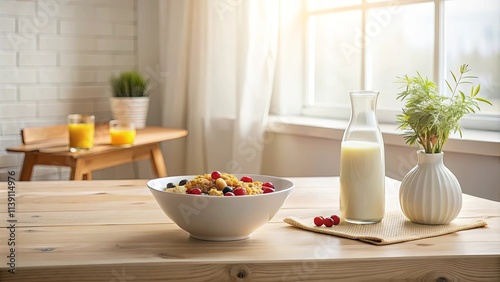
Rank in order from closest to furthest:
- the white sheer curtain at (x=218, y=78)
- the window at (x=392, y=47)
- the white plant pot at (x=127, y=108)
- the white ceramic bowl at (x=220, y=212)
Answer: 1. the white ceramic bowl at (x=220, y=212)
2. the window at (x=392, y=47)
3. the white sheer curtain at (x=218, y=78)
4. the white plant pot at (x=127, y=108)

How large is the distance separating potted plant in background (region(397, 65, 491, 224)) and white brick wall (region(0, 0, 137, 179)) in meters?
2.35

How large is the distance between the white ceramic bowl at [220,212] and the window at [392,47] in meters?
1.52

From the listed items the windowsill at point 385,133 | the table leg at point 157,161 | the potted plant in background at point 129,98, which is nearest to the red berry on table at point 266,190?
the windowsill at point 385,133

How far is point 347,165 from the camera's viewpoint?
1.57 meters

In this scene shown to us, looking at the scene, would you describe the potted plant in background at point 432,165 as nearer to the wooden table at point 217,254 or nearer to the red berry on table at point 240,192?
the wooden table at point 217,254

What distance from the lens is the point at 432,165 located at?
1.57 meters

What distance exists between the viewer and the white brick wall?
3.39m

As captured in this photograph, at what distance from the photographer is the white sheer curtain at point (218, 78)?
11.0 ft

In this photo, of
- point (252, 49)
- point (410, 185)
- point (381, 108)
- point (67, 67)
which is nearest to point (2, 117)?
point (67, 67)

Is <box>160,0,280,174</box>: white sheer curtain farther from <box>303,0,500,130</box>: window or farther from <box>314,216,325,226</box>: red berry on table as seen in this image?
<box>314,216,325,226</box>: red berry on table

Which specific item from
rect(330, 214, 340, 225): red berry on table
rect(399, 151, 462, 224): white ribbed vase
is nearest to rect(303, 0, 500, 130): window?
rect(399, 151, 462, 224): white ribbed vase

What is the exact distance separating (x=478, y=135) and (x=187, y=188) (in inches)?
56.0

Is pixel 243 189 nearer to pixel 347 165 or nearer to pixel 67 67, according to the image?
pixel 347 165

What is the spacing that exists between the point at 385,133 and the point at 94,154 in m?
1.18
